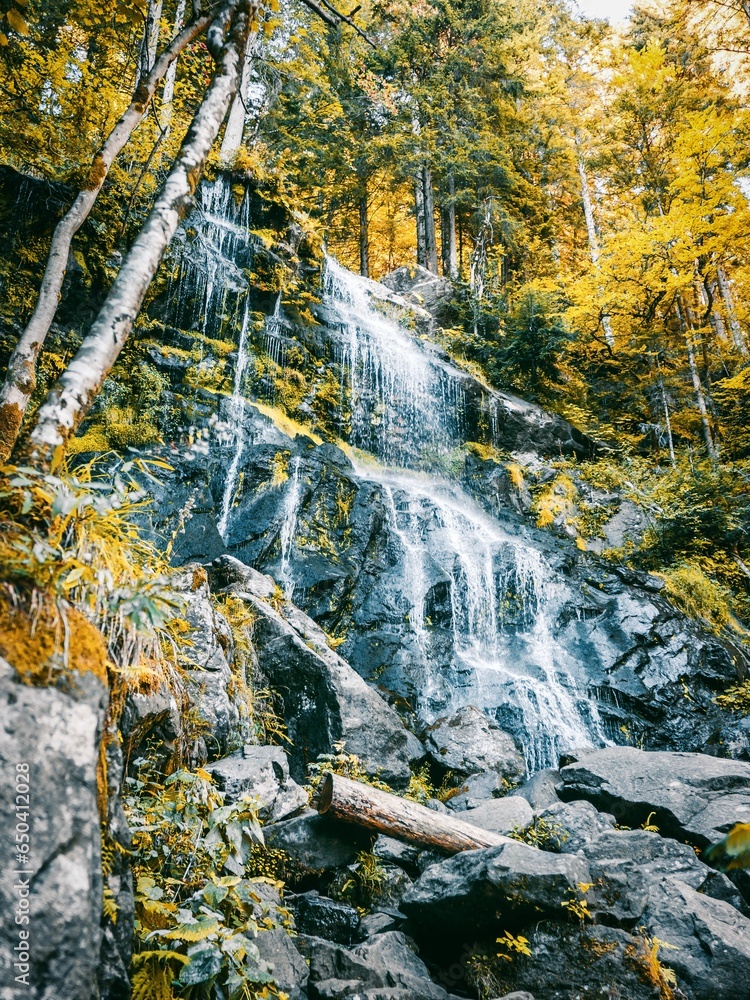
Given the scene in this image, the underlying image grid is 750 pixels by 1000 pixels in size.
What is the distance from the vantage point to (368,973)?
330 centimetres

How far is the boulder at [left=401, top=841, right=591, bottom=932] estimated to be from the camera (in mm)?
3572

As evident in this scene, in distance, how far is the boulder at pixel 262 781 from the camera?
4.27 meters

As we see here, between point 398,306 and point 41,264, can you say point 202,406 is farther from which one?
point 398,306

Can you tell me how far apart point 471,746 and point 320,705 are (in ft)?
8.51

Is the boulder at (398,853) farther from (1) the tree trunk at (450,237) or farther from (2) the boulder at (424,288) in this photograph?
(1) the tree trunk at (450,237)

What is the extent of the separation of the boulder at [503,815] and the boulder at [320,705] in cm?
84

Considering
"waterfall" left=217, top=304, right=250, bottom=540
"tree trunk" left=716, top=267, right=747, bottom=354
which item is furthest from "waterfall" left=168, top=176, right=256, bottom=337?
"tree trunk" left=716, top=267, right=747, bottom=354

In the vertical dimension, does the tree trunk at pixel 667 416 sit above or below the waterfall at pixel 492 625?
above

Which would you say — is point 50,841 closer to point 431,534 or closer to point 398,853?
point 398,853

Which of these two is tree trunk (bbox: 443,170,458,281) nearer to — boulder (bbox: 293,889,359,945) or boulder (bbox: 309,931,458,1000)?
boulder (bbox: 293,889,359,945)

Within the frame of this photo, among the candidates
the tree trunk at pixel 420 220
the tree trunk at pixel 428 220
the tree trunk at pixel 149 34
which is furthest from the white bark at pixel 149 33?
the tree trunk at pixel 420 220

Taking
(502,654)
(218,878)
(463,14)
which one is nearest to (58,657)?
(218,878)

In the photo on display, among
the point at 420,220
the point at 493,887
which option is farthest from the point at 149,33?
the point at 420,220

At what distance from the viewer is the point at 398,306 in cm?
1678
